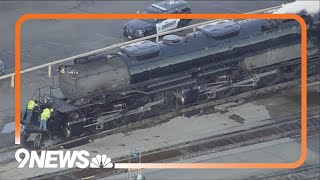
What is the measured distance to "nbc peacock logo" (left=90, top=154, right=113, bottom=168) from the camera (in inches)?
919

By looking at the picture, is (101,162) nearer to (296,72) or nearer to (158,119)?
(158,119)


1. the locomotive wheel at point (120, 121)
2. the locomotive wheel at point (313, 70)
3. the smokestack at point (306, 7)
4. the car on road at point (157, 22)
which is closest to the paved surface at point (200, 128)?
the locomotive wheel at point (120, 121)

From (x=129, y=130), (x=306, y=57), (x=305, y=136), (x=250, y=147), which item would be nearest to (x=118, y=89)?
(x=129, y=130)

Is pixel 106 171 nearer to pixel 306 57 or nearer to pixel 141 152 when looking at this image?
pixel 141 152

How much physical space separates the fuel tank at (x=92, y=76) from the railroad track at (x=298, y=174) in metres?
6.58

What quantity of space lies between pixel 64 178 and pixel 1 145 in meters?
3.48

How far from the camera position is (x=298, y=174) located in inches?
892

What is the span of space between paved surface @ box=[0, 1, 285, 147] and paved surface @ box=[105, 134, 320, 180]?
7.55 metres

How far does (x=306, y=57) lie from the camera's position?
2964 cm

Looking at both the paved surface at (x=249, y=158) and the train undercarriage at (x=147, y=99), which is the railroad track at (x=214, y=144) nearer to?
the paved surface at (x=249, y=158)

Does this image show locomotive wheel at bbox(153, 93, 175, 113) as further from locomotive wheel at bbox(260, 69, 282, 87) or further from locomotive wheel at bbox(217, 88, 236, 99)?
locomotive wheel at bbox(260, 69, 282, 87)

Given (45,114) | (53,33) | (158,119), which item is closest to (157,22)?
(53,33)

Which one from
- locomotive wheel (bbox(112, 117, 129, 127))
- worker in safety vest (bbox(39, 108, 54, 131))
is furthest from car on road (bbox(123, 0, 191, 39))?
worker in safety vest (bbox(39, 108, 54, 131))

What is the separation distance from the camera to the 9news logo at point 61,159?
23.4 metres
